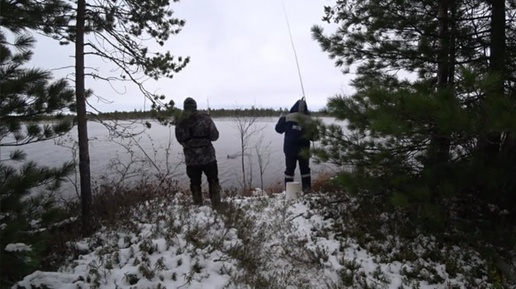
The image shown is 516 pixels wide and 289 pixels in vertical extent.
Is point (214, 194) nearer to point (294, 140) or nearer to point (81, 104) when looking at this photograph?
point (294, 140)

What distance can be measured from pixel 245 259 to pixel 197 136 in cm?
255

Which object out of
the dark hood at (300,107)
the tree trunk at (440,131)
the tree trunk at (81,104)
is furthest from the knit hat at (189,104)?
the tree trunk at (440,131)

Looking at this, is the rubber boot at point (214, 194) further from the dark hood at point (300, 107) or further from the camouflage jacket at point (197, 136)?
the dark hood at point (300, 107)

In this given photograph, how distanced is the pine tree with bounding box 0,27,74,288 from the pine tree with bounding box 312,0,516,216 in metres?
3.05

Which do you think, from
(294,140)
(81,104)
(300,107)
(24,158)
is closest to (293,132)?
(294,140)

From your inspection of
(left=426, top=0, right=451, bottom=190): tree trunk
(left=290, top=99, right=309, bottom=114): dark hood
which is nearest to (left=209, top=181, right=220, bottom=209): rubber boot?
(left=290, top=99, right=309, bottom=114): dark hood

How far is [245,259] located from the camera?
420cm

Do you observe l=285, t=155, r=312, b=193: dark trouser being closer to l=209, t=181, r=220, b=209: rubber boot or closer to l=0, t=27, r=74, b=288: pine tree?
l=209, t=181, r=220, b=209: rubber boot

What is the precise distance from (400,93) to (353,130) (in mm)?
1332

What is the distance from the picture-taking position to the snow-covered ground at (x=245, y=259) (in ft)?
11.9

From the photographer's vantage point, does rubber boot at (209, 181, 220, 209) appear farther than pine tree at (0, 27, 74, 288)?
Yes

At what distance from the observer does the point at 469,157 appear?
4016mm

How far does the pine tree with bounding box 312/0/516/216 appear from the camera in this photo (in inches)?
115

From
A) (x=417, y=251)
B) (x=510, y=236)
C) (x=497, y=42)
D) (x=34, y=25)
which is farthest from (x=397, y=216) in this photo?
(x=34, y=25)
